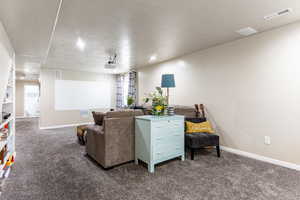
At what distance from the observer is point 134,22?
8.52 ft

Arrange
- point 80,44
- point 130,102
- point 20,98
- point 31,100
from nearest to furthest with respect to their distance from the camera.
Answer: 1. point 80,44
2. point 130,102
3. point 20,98
4. point 31,100

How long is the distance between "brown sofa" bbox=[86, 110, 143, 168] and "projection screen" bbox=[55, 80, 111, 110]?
4468 millimetres

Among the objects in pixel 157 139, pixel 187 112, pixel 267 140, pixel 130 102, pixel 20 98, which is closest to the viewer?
pixel 157 139

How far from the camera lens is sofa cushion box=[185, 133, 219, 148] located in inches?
118

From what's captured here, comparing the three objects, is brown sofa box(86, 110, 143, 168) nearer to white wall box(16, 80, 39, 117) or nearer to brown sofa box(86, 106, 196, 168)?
brown sofa box(86, 106, 196, 168)

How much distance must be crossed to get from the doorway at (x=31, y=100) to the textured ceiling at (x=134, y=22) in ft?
25.7

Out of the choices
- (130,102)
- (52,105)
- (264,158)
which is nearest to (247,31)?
(264,158)

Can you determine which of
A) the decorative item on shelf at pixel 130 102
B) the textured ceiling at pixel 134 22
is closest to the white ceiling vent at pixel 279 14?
the textured ceiling at pixel 134 22

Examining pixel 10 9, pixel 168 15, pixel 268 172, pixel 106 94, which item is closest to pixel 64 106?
pixel 106 94

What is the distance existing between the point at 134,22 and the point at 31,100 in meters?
11.0

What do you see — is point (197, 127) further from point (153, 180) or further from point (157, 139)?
point (153, 180)

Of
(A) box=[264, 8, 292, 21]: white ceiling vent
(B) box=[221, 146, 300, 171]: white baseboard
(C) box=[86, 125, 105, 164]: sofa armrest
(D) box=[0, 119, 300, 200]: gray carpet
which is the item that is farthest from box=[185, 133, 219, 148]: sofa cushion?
(A) box=[264, 8, 292, 21]: white ceiling vent

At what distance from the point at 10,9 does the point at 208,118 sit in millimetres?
4225

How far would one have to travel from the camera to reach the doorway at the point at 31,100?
10.0 meters
